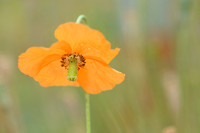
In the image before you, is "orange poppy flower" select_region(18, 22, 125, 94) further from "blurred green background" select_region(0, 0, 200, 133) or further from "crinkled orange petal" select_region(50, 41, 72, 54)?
"blurred green background" select_region(0, 0, 200, 133)

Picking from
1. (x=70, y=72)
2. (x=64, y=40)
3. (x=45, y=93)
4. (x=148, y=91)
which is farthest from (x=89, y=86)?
(x=45, y=93)

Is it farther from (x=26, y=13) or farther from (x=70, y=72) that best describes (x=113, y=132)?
(x=26, y=13)

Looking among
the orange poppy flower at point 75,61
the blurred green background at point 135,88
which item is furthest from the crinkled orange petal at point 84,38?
the blurred green background at point 135,88

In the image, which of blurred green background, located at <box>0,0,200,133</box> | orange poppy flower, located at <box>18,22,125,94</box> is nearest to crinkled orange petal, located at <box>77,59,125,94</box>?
orange poppy flower, located at <box>18,22,125,94</box>

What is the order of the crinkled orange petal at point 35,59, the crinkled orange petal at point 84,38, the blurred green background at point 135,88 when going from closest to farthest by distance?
the crinkled orange petal at point 84,38, the crinkled orange petal at point 35,59, the blurred green background at point 135,88

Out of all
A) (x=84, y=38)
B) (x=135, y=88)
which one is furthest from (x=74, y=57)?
(x=135, y=88)

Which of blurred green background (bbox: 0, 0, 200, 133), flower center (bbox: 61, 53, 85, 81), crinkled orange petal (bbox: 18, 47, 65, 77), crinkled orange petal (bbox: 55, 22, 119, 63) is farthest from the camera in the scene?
blurred green background (bbox: 0, 0, 200, 133)

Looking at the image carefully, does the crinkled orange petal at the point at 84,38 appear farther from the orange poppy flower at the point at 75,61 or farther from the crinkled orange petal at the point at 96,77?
the crinkled orange petal at the point at 96,77
